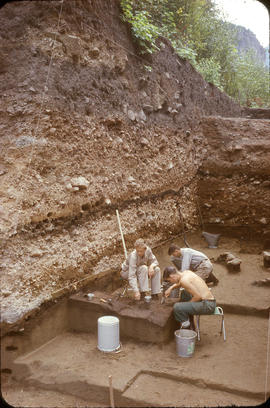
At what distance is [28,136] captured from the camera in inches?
178

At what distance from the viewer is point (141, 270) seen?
16.7 ft

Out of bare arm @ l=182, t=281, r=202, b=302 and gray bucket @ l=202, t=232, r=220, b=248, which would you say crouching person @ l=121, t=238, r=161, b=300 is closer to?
bare arm @ l=182, t=281, r=202, b=302

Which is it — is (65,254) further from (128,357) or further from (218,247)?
(218,247)

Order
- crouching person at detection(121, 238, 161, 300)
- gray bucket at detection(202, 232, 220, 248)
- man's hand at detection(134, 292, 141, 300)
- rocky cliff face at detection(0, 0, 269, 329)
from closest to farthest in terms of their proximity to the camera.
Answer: rocky cliff face at detection(0, 0, 269, 329), man's hand at detection(134, 292, 141, 300), crouching person at detection(121, 238, 161, 300), gray bucket at detection(202, 232, 220, 248)

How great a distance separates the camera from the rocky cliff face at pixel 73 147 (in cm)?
437

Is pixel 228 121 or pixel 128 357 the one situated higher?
pixel 228 121

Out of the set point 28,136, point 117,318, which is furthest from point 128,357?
point 28,136

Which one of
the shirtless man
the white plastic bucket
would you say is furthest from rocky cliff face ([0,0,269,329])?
the shirtless man

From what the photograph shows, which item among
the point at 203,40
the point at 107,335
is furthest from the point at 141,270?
the point at 203,40

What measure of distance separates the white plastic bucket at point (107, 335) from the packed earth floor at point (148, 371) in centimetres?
9

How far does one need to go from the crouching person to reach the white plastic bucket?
0.75 meters

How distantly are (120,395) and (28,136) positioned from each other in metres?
3.21

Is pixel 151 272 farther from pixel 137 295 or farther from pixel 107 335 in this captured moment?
pixel 107 335

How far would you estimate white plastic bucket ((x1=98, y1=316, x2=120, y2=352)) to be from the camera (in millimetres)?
4254
